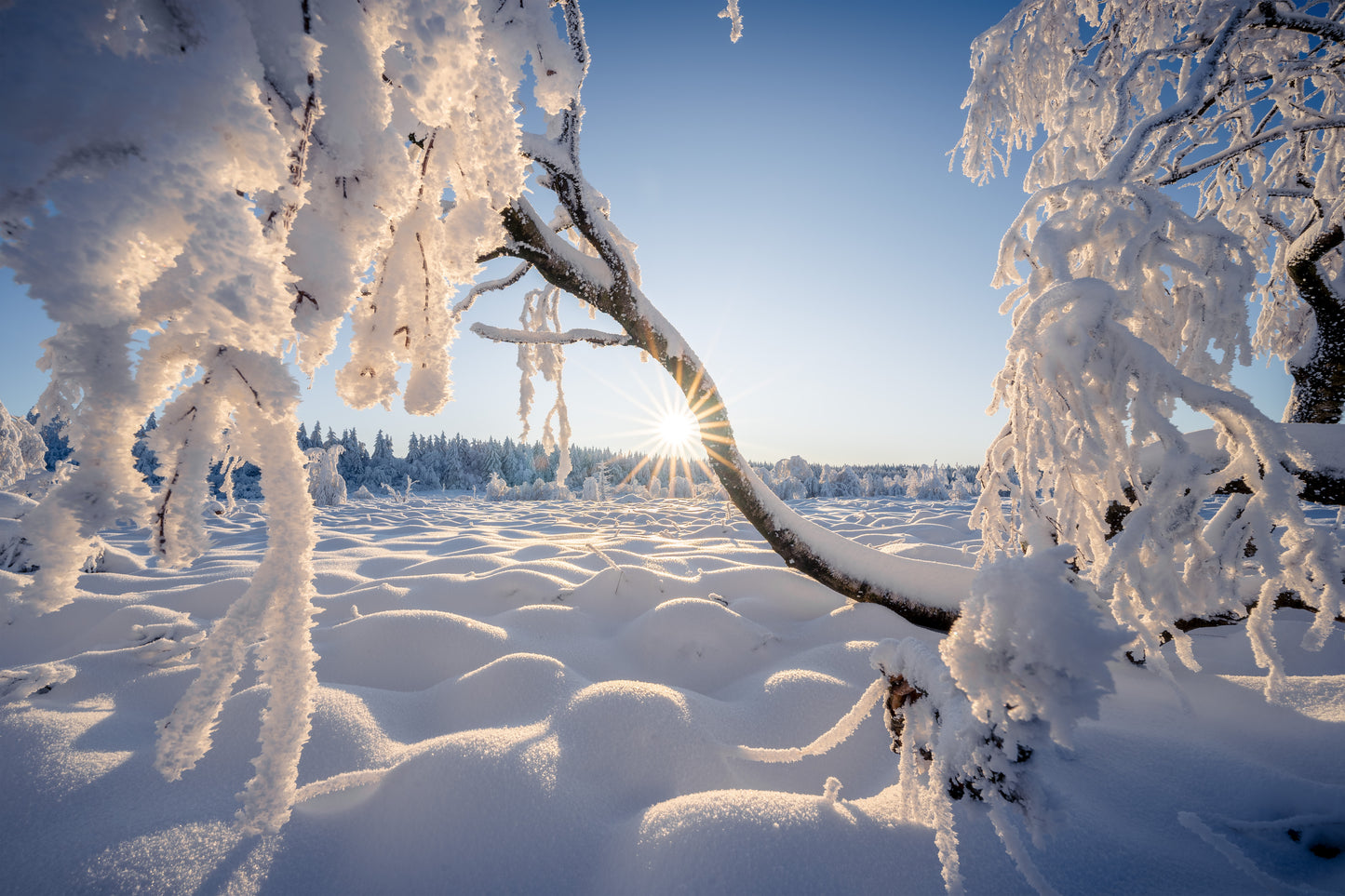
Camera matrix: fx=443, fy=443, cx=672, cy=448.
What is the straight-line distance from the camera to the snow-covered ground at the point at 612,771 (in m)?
0.94

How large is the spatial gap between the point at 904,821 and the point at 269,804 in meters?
1.29

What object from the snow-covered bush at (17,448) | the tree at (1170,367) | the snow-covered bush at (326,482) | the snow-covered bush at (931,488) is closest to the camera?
the tree at (1170,367)

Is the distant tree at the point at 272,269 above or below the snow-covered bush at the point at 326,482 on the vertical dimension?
above

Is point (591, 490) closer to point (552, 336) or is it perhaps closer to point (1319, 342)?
point (552, 336)

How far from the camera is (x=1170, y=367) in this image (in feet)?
4.23

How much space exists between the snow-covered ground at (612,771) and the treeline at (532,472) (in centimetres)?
895

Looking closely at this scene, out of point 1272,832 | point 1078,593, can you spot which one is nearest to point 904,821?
point 1078,593

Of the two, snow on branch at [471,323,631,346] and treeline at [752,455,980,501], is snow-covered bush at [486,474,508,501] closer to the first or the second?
treeline at [752,455,980,501]

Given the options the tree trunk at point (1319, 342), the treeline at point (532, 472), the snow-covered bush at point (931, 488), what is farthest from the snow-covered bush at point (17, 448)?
the snow-covered bush at point (931, 488)

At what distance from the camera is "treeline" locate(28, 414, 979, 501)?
14.2 m

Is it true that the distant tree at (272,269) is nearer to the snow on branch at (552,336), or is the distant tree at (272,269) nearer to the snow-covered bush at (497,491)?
the snow on branch at (552,336)

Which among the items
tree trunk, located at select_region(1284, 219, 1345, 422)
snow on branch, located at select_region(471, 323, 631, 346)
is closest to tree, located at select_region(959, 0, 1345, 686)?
tree trunk, located at select_region(1284, 219, 1345, 422)

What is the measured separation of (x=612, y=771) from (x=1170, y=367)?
2012mm

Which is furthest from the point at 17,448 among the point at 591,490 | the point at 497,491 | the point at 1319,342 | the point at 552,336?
the point at 1319,342
